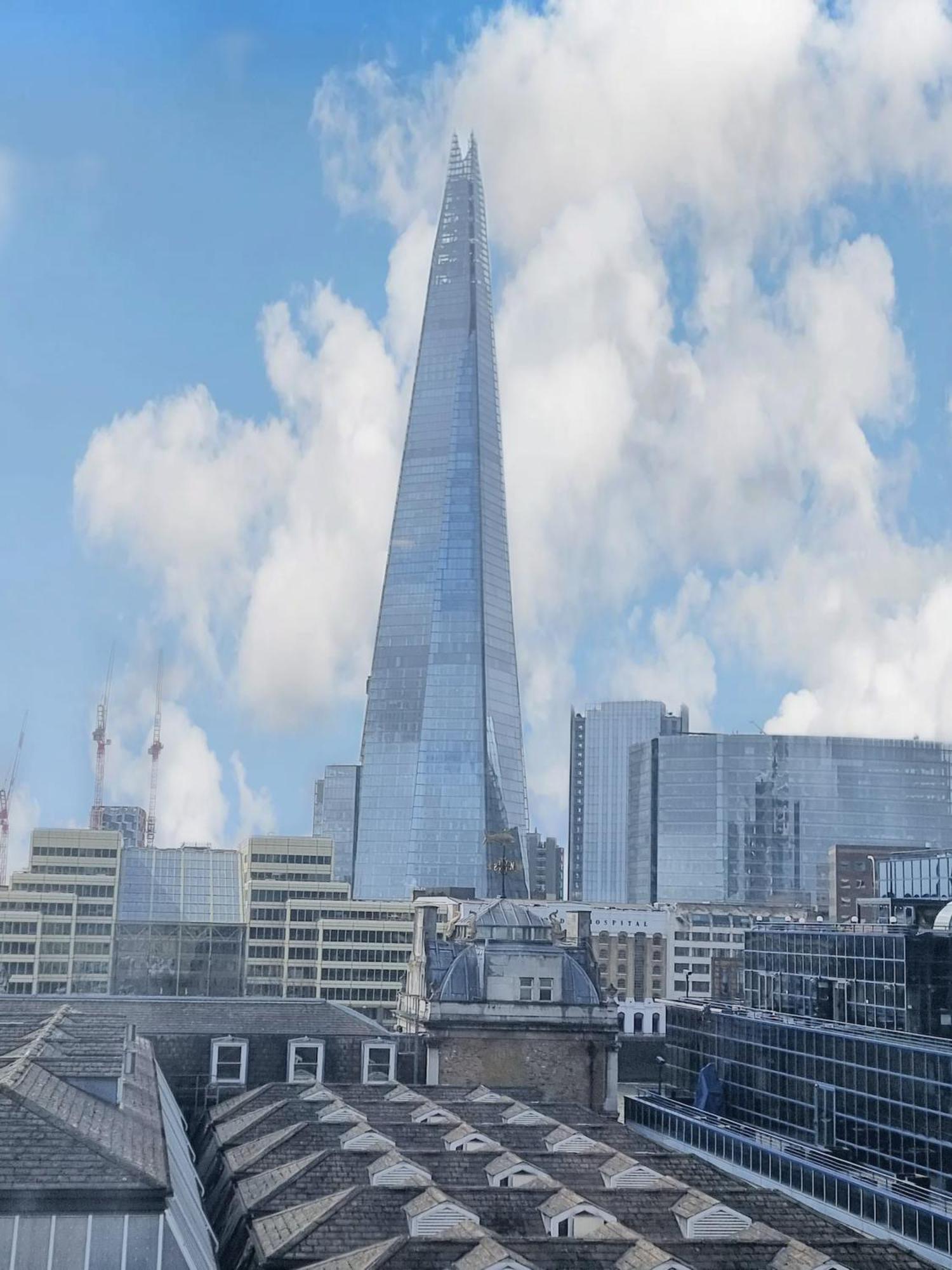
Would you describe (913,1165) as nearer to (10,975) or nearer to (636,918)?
(10,975)

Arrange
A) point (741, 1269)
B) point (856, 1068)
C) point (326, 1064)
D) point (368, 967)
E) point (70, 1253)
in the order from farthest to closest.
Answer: point (368, 967), point (326, 1064), point (856, 1068), point (741, 1269), point (70, 1253)

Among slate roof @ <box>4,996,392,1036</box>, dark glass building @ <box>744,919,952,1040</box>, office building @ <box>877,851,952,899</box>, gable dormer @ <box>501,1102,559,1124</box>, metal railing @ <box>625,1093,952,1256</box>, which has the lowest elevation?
metal railing @ <box>625,1093,952,1256</box>

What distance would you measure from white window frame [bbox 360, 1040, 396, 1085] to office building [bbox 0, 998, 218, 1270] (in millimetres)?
33037

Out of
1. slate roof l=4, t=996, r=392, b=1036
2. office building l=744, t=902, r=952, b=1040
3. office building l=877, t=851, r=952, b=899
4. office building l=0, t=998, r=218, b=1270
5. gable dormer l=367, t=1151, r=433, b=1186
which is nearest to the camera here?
office building l=0, t=998, r=218, b=1270

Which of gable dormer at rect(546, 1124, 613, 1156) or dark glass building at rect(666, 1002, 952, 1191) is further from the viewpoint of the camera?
dark glass building at rect(666, 1002, 952, 1191)

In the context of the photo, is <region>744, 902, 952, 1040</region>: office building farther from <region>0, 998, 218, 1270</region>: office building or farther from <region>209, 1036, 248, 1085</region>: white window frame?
<region>0, 998, 218, 1270</region>: office building

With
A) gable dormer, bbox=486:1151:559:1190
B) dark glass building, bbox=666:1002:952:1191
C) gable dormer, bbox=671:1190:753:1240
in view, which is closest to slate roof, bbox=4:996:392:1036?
dark glass building, bbox=666:1002:952:1191

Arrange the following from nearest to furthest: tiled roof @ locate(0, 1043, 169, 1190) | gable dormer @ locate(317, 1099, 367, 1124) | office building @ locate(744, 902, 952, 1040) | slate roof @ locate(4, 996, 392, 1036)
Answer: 1. tiled roof @ locate(0, 1043, 169, 1190)
2. gable dormer @ locate(317, 1099, 367, 1124)
3. office building @ locate(744, 902, 952, 1040)
4. slate roof @ locate(4, 996, 392, 1036)

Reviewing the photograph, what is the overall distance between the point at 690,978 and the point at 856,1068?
12683 centimetres

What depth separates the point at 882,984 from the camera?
224 feet

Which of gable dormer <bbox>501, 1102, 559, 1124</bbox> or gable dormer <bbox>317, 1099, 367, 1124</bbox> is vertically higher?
gable dormer <bbox>317, 1099, 367, 1124</bbox>

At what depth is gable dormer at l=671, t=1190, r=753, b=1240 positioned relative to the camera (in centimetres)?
4072

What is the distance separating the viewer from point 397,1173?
44.5 m

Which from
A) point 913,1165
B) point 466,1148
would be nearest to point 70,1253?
point 466,1148
